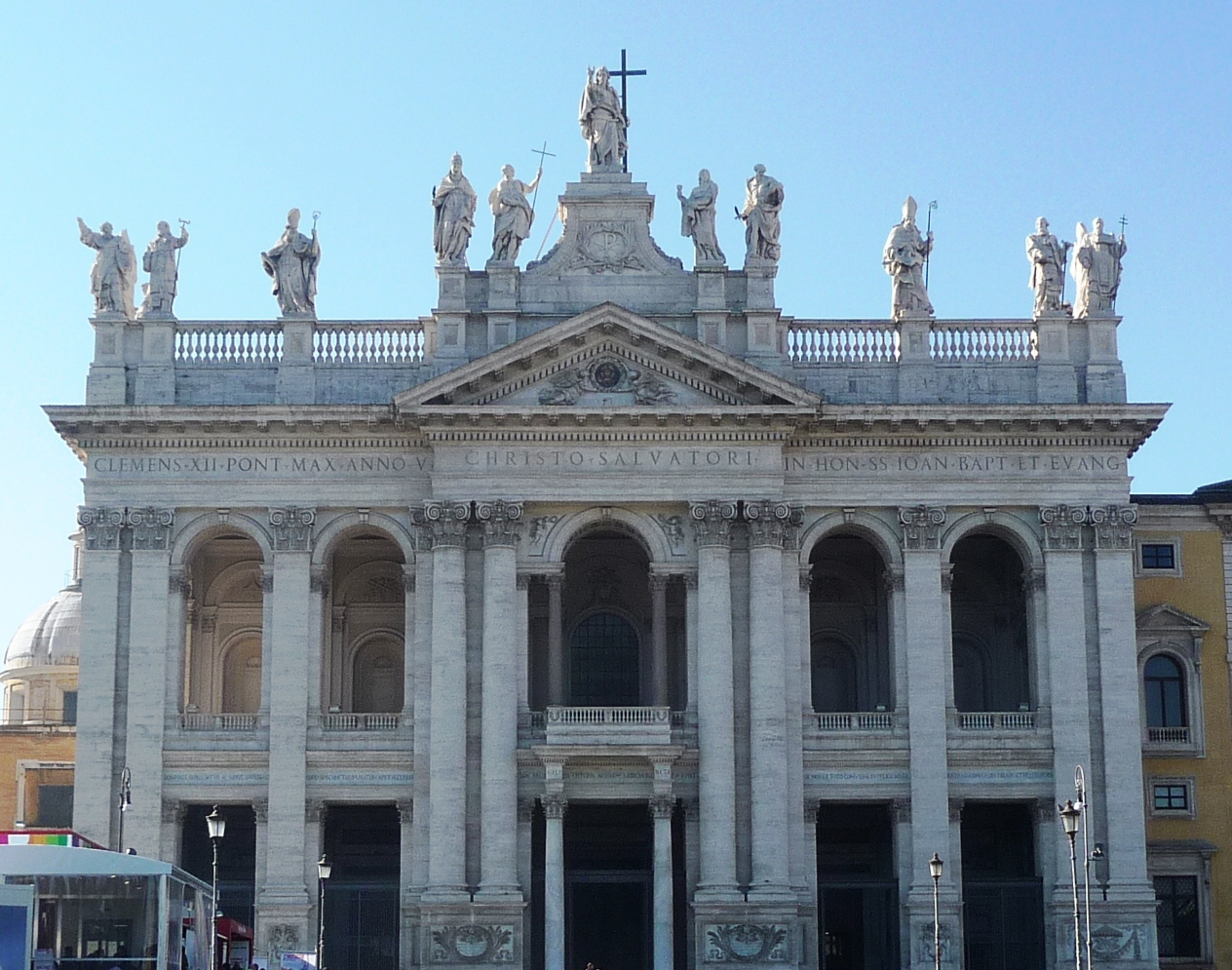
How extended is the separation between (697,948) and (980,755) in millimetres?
9085

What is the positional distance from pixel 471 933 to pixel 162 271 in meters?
19.6

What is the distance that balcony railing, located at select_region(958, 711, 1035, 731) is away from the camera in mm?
57688

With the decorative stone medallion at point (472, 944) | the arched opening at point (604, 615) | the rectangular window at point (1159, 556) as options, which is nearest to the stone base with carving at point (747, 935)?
the decorative stone medallion at point (472, 944)

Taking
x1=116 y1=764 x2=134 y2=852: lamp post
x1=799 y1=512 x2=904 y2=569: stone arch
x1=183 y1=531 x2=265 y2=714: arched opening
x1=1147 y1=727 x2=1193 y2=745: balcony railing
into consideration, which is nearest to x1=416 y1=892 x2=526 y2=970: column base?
x1=116 y1=764 x2=134 y2=852: lamp post

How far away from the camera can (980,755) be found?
57344 mm

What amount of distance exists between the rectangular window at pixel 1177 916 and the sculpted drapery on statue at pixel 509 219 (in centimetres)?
2469

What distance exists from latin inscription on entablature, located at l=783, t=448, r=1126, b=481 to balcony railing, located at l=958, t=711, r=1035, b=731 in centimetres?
627

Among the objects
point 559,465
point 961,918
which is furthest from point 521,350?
point 961,918

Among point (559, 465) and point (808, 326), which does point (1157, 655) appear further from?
point (559, 465)

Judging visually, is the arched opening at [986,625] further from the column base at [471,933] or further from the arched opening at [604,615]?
the column base at [471,933]

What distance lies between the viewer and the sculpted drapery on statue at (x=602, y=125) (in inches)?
2365

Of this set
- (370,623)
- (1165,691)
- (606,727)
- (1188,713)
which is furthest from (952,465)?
(370,623)

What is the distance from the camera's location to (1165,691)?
62.0 m

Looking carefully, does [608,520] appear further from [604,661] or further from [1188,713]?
[1188,713]
